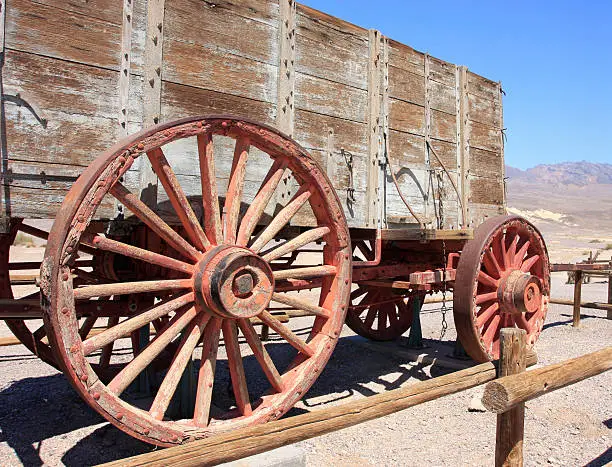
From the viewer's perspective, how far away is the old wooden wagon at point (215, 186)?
9.41 ft

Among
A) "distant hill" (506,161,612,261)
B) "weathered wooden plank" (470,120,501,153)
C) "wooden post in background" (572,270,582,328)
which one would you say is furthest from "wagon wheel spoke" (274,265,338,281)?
"distant hill" (506,161,612,261)

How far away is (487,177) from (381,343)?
2356mm

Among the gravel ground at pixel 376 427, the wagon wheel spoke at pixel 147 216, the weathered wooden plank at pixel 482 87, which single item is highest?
the weathered wooden plank at pixel 482 87

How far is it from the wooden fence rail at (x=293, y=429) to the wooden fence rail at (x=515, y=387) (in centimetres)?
20

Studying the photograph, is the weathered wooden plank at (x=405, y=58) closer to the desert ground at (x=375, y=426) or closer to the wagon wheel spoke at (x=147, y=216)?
the wagon wheel spoke at (x=147, y=216)

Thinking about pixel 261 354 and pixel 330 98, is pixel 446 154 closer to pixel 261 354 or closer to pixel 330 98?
pixel 330 98

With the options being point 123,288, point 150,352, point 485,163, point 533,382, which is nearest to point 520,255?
point 485,163

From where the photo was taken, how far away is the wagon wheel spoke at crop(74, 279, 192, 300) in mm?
2670

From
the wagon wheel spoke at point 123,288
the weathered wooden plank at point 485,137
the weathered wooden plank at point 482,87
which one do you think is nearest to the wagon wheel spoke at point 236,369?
the wagon wheel spoke at point 123,288

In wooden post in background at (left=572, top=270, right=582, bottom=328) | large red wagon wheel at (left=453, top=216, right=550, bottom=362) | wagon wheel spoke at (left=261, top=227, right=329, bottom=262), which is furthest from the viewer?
wooden post in background at (left=572, top=270, right=582, bottom=328)

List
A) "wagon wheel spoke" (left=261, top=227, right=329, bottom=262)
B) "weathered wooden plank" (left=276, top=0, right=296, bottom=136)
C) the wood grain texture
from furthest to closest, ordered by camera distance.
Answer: "weathered wooden plank" (left=276, top=0, right=296, bottom=136) → "wagon wheel spoke" (left=261, top=227, right=329, bottom=262) → the wood grain texture

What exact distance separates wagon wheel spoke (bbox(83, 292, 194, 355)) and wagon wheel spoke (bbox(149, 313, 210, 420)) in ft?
0.47

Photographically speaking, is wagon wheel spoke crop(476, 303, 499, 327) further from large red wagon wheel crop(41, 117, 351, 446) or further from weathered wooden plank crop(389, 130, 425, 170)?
large red wagon wheel crop(41, 117, 351, 446)

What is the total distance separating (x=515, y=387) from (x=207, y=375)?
1677 mm
